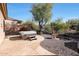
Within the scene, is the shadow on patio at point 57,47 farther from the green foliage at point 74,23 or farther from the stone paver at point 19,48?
the green foliage at point 74,23

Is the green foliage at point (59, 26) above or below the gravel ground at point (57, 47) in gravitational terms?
above

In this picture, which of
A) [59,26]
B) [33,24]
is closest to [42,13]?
[33,24]

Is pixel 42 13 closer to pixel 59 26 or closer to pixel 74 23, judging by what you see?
pixel 59 26

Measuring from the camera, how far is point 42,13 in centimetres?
404

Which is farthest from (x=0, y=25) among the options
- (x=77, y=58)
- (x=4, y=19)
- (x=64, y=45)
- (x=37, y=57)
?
(x=77, y=58)

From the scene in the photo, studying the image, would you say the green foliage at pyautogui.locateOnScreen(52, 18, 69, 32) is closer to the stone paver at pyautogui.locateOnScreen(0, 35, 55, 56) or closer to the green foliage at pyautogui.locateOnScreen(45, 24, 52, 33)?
the green foliage at pyautogui.locateOnScreen(45, 24, 52, 33)

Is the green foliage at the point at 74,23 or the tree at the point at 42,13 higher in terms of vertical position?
the tree at the point at 42,13

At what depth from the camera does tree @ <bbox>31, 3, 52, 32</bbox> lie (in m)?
4.03

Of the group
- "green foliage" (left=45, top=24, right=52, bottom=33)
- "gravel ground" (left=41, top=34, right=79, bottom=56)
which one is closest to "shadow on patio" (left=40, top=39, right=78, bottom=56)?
"gravel ground" (left=41, top=34, right=79, bottom=56)

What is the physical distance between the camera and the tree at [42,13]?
159 inches

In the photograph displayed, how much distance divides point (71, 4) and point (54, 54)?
2.66 feet

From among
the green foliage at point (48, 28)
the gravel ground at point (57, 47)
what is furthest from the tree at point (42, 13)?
the gravel ground at point (57, 47)

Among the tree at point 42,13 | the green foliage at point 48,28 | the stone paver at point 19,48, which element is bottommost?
the stone paver at point 19,48

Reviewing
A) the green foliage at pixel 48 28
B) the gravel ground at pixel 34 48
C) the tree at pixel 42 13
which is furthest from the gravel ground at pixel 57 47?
the tree at pixel 42 13
